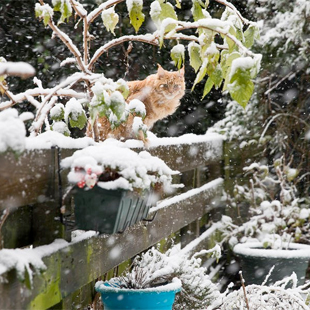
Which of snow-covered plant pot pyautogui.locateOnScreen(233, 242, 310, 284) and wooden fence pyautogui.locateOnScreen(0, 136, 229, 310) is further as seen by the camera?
snow-covered plant pot pyautogui.locateOnScreen(233, 242, 310, 284)

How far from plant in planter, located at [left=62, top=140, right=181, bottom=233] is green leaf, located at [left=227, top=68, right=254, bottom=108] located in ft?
1.20

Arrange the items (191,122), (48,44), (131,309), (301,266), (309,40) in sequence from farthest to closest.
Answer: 1. (48,44)
2. (191,122)
3. (309,40)
4. (301,266)
5. (131,309)

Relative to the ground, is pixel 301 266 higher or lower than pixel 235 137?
lower

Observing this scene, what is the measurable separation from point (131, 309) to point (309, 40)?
2934 mm

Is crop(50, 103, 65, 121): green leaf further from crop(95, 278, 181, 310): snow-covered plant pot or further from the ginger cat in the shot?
crop(95, 278, 181, 310): snow-covered plant pot

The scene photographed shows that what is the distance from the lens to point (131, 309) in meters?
1.88

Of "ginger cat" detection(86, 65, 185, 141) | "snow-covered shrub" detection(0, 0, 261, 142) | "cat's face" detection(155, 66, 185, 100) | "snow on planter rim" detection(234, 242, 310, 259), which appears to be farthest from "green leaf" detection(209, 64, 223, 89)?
"snow on planter rim" detection(234, 242, 310, 259)

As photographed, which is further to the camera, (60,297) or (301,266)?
(301,266)

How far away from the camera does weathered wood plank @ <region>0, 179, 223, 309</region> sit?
4.58 feet

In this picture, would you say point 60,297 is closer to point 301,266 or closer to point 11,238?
point 11,238

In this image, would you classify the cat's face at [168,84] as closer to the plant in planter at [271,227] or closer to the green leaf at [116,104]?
the plant in planter at [271,227]

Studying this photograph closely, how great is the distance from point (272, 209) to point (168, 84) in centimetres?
143

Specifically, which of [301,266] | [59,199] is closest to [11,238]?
[59,199]

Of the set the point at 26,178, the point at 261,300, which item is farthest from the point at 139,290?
the point at 261,300
